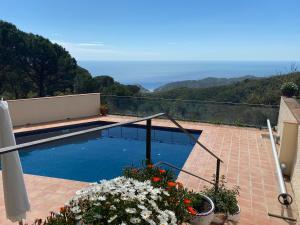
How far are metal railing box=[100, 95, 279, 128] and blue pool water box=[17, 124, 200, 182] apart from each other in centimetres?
156

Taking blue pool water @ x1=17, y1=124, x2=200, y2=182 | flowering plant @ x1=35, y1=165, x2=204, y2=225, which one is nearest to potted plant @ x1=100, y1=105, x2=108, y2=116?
blue pool water @ x1=17, y1=124, x2=200, y2=182

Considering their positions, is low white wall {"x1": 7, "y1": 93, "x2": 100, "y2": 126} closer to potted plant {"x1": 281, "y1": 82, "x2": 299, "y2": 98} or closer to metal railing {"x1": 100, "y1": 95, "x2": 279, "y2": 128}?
metal railing {"x1": 100, "y1": 95, "x2": 279, "y2": 128}

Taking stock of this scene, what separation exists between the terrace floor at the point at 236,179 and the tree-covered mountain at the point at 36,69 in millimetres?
11100

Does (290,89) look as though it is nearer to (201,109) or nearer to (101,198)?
(201,109)

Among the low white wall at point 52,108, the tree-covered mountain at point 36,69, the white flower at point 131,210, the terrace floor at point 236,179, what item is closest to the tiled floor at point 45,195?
the terrace floor at point 236,179

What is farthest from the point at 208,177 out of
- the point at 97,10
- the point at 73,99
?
the point at 97,10

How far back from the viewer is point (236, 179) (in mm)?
6434

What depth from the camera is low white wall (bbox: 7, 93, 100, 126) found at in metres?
11.3

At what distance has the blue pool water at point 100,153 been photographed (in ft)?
26.0

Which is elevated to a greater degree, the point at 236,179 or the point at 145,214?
the point at 145,214

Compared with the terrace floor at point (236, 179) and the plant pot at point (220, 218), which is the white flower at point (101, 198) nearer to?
the plant pot at point (220, 218)

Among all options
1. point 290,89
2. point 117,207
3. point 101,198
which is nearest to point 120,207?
point 117,207

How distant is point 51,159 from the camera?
8.84m

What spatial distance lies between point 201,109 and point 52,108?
627cm
